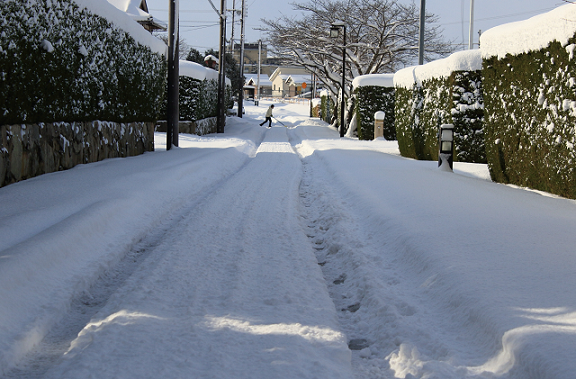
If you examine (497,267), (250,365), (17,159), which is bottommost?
(250,365)

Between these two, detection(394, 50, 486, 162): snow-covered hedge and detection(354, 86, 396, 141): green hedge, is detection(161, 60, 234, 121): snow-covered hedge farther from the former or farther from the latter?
detection(394, 50, 486, 162): snow-covered hedge

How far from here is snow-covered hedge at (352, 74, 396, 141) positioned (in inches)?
910

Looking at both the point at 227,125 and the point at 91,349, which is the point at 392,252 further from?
the point at 227,125

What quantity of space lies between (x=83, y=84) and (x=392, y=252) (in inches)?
305

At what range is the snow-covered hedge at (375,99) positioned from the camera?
2311 cm

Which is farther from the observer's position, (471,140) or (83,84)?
(471,140)

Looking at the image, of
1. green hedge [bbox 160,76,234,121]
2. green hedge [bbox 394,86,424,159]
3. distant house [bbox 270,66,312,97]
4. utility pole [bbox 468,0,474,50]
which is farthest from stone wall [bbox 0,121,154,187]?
distant house [bbox 270,66,312,97]

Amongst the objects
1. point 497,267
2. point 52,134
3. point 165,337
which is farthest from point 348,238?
point 52,134

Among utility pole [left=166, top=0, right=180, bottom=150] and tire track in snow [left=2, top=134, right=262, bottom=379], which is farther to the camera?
utility pole [left=166, top=0, right=180, bottom=150]

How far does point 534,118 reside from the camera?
7.83 meters

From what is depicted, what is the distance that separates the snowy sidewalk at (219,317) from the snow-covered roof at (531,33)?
476 cm

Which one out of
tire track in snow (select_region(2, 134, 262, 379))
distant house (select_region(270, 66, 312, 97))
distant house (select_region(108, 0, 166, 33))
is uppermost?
distant house (select_region(270, 66, 312, 97))

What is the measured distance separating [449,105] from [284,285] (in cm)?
981

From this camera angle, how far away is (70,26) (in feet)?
30.8
